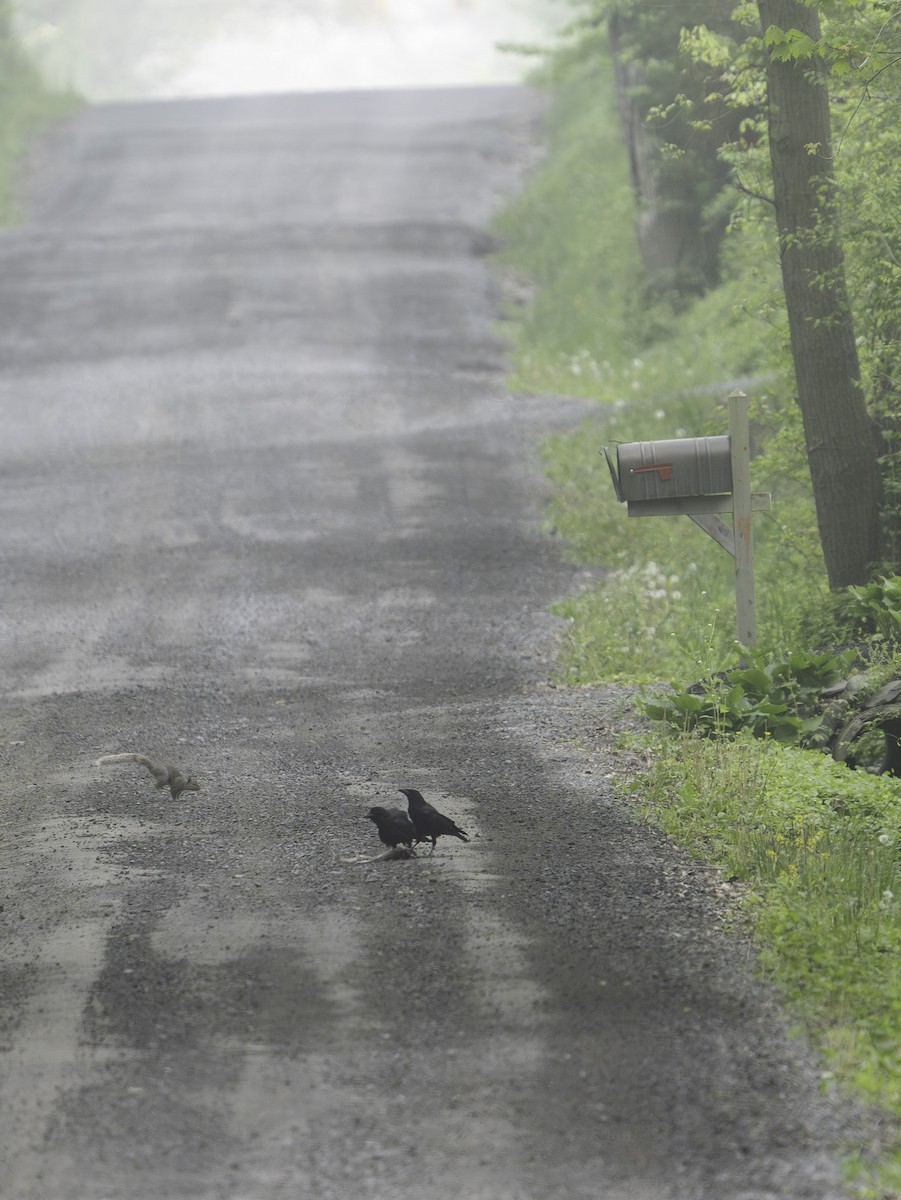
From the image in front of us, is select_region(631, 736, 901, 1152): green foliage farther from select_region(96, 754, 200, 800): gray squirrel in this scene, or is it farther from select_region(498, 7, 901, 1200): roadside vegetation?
Result: select_region(96, 754, 200, 800): gray squirrel

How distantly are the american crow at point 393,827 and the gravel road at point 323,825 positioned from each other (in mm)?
149

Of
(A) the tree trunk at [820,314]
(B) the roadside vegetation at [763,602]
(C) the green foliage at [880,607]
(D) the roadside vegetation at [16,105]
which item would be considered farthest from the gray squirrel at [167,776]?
(D) the roadside vegetation at [16,105]

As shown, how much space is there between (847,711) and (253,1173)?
5.42m

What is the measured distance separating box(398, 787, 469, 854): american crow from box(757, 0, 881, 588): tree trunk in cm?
491

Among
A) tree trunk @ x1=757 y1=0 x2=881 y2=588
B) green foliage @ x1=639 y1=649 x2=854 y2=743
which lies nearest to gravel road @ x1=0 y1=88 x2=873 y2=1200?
green foliage @ x1=639 y1=649 x2=854 y2=743

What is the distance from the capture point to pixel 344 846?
25.4 feet

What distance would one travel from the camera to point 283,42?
60.3m

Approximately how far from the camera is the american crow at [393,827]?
736 centimetres

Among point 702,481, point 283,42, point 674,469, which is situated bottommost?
point 283,42

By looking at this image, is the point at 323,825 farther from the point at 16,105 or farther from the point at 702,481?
the point at 16,105

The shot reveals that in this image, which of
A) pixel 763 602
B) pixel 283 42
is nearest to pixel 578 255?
pixel 763 602

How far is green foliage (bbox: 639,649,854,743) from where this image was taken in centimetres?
912

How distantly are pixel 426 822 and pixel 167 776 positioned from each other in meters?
2.18

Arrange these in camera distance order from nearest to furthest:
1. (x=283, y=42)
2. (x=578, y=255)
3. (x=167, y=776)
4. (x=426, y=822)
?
(x=426, y=822) < (x=167, y=776) < (x=578, y=255) < (x=283, y=42)
